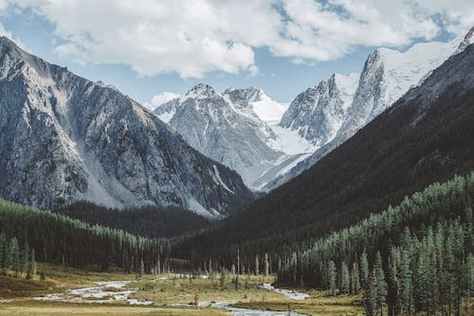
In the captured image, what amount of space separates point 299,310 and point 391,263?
36.5 meters

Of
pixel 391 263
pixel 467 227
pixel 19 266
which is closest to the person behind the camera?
pixel 391 263

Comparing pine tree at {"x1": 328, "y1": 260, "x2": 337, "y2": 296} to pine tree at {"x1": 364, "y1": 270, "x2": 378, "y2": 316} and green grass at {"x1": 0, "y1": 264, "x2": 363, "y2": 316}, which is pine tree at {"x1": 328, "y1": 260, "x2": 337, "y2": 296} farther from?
pine tree at {"x1": 364, "y1": 270, "x2": 378, "y2": 316}

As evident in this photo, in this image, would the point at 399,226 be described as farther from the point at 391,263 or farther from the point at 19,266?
the point at 19,266

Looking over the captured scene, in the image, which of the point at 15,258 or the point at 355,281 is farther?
the point at 15,258

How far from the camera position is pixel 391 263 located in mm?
151000

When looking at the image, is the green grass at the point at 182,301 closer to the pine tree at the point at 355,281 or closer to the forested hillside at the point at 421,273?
the pine tree at the point at 355,281

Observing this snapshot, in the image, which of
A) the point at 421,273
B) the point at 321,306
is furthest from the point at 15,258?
the point at 421,273

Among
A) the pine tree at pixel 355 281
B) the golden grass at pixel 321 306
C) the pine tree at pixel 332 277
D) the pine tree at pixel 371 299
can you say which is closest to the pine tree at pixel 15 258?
the golden grass at pixel 321 306

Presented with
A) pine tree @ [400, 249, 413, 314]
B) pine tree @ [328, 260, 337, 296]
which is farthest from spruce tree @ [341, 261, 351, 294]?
pine tree @ [400, 249, 413, 314]

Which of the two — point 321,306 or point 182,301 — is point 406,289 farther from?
point 182,301

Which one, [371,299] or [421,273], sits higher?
[421,273]

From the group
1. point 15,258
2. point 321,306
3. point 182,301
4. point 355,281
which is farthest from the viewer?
point 15,258

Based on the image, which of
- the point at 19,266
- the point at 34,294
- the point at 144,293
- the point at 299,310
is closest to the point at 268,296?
the point at 144,293

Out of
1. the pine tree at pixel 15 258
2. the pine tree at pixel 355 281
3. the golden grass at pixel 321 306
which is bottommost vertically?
the golden grass at pixel 321 306
